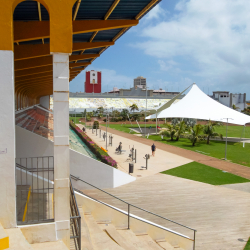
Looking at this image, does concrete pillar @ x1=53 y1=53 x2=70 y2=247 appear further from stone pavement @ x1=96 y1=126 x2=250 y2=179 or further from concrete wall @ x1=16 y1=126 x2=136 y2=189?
stone pavement @ x1=96 y1=126 x2=250 y2=179

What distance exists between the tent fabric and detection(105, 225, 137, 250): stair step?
2165 centimetres

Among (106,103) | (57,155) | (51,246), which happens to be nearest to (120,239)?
(51,246)

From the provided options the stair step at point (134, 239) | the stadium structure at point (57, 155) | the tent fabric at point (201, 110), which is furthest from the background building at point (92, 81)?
the stair step at point (134, 239)

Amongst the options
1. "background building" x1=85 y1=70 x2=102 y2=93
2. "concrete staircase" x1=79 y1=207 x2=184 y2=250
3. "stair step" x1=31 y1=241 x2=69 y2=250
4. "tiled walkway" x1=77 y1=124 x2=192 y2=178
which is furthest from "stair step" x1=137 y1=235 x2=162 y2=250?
"background building" x1=85 y1=70 x2=102 y2=93

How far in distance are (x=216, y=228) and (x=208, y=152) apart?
14528 millimetres

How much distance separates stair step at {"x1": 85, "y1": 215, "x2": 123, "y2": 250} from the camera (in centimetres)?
647

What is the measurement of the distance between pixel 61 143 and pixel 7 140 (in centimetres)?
106

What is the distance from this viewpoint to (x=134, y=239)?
748 centimetres

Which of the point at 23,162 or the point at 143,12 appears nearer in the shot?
the point at 143,12

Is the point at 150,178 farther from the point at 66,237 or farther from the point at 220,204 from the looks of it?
the point at 66,237

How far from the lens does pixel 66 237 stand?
557cm

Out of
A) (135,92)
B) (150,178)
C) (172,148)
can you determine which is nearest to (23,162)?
(150,178)

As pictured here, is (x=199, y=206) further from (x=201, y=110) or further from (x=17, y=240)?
(x=201, y=110)

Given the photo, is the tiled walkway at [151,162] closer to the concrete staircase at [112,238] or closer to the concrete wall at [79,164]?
the concrete wall at [79,164]
